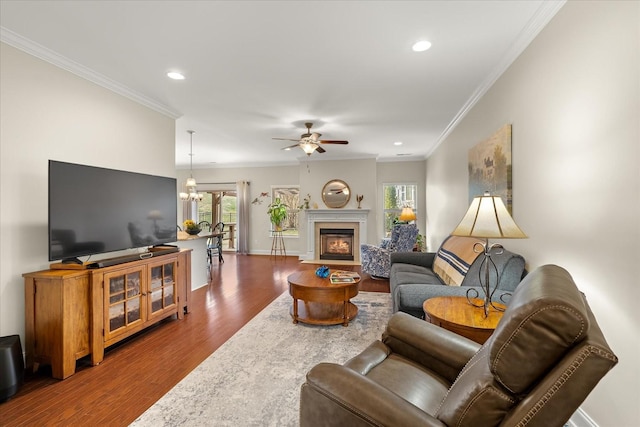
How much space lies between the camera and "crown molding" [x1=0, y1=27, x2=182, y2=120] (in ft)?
7.61

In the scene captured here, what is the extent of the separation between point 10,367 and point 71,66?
2548 millimetres

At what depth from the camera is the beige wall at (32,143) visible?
2328mm

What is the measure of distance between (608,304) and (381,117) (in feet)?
11.5

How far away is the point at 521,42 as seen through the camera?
7.79ft

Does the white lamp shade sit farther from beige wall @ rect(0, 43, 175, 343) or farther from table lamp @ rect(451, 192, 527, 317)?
beige wall @ rect(0, 43, 175, 343)

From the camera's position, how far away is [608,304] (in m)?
1.54

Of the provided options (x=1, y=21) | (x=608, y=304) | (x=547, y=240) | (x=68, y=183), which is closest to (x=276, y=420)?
(x=608, y=304)

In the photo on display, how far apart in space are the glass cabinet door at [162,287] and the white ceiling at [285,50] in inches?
79.4

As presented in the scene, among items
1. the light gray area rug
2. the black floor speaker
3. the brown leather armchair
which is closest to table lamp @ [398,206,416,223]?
the light gray area rug

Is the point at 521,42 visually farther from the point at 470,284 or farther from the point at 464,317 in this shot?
the point at 464,317

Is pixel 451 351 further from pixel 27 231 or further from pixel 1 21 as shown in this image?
pixel 1 21

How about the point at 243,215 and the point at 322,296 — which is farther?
the point at 243,215

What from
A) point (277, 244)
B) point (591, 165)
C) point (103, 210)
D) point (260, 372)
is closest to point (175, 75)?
point (103, 210)

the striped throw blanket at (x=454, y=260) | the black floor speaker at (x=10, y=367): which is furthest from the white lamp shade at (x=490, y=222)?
the black floor speaker at (x=10, y=367)
